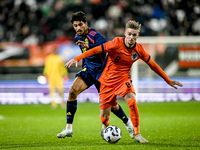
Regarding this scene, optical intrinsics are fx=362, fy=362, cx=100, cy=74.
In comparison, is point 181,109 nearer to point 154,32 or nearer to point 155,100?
point 155,100

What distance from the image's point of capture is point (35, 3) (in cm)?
1912

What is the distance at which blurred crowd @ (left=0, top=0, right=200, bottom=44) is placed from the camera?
17.2 metres

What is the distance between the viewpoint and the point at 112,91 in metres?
5.84

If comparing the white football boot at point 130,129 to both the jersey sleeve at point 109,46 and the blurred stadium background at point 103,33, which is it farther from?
the blurred stadium background at point 103,33

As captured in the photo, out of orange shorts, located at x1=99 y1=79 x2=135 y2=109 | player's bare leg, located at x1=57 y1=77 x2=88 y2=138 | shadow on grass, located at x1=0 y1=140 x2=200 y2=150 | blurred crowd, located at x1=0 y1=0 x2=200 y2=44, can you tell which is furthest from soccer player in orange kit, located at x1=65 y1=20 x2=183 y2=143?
blurred crowd, located at x1=0 y1=0 x2=200 y2=44

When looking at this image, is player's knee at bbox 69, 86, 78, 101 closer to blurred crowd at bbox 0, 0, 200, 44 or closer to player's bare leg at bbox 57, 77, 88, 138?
player's bare leg at bbox 57, 77, 88, 138

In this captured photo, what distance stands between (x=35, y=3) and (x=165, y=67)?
319 inches

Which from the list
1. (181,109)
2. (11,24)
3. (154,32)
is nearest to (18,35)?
(11,24)

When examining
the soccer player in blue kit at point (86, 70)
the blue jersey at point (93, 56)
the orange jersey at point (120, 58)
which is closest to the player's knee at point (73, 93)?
the soccer player in blue kit at point (86, 70)

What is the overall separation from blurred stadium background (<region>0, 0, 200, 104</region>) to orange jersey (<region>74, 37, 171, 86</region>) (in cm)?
862

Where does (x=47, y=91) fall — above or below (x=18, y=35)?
below

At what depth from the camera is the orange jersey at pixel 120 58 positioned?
5656 mm

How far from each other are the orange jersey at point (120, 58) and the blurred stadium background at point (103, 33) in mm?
8617

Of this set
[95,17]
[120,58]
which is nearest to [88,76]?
[120,58]
